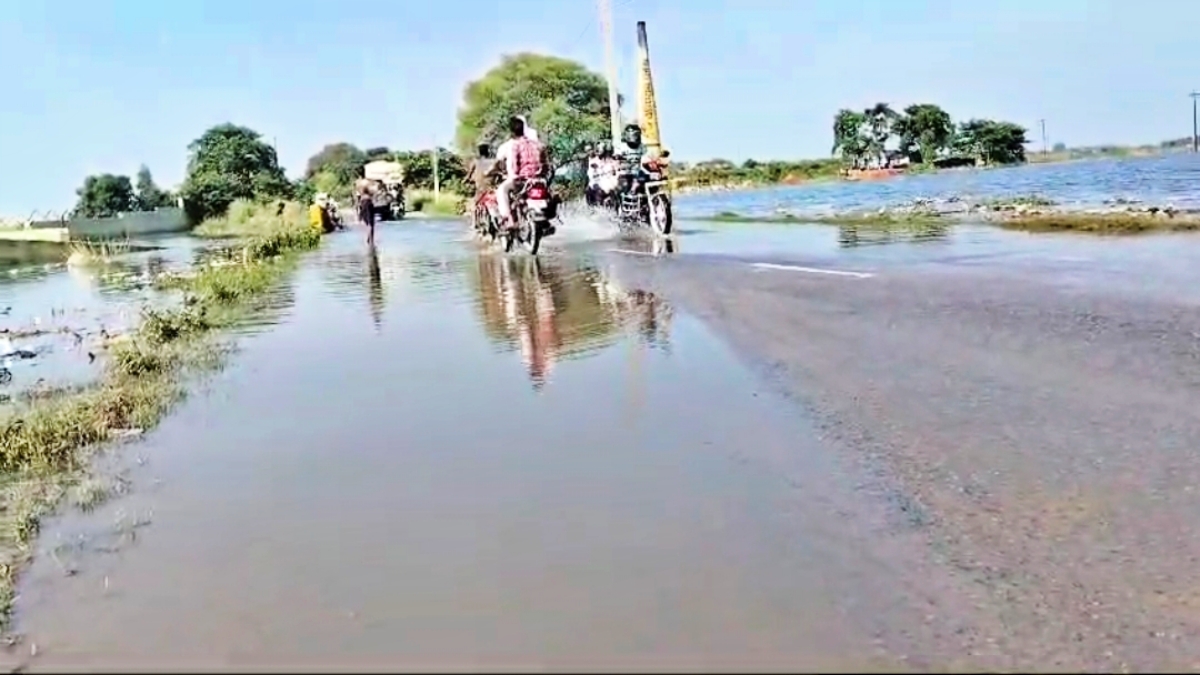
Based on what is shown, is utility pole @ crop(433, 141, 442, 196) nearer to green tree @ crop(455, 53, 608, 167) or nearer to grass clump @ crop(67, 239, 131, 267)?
green tree @ crop(455, 53, 608, 167)

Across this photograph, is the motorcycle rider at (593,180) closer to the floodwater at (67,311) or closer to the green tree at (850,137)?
the floodwater at (67,311)

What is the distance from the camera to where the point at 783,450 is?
483 cm

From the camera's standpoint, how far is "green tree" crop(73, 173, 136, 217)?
265ft

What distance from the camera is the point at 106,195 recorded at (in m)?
81.4

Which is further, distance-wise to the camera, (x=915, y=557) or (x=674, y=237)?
(x=674, y=237)

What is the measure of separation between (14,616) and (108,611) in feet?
1.12

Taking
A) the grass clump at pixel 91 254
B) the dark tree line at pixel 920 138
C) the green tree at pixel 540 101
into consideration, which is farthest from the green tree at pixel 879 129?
the grass clump at pixel 91 254

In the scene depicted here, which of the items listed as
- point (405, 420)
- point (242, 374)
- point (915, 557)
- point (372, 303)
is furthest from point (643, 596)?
point (372, 303)

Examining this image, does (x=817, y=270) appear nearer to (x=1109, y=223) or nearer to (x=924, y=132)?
(x=1109, y=223)

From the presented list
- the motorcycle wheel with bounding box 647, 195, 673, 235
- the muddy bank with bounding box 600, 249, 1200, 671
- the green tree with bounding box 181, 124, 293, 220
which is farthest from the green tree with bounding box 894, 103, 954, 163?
the muddy bank with bounding box 600, 249, 1200, 671

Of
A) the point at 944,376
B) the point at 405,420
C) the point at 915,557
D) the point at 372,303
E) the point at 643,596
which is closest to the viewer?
the point at 643,596

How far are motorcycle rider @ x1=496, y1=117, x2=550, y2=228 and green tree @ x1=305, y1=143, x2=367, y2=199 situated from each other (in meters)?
62.0

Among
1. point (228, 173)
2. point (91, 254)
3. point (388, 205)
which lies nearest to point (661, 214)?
point (91, 254)

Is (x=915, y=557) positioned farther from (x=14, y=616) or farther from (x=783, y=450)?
(x=14, y=616)
